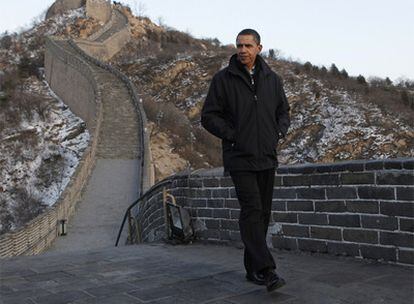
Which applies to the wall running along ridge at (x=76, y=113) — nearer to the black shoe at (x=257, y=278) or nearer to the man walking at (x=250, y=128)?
the black shoe at (x=257, y=278)

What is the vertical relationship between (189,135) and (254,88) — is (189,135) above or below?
above

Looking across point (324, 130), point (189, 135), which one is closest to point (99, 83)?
point (189, 135)

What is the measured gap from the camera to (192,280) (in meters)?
4.07

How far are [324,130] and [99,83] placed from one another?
14.8m

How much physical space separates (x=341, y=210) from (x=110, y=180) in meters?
16.4

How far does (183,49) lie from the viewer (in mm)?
49969

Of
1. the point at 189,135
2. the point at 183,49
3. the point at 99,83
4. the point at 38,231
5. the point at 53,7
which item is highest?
the point at 53,7

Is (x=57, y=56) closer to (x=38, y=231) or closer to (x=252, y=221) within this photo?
(x=38, y=231)

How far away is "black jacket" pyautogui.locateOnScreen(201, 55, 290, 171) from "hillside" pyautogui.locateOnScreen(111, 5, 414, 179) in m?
20.9

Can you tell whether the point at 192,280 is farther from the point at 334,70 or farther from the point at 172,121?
the point at 334,70

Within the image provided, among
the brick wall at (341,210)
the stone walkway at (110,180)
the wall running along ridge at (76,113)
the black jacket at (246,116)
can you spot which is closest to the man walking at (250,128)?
the black jacket at (246,116)

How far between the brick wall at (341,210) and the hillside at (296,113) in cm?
1915

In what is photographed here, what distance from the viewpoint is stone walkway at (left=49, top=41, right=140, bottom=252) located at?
15.4 metres

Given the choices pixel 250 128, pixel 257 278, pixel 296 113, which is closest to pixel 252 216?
pixel 257 278
